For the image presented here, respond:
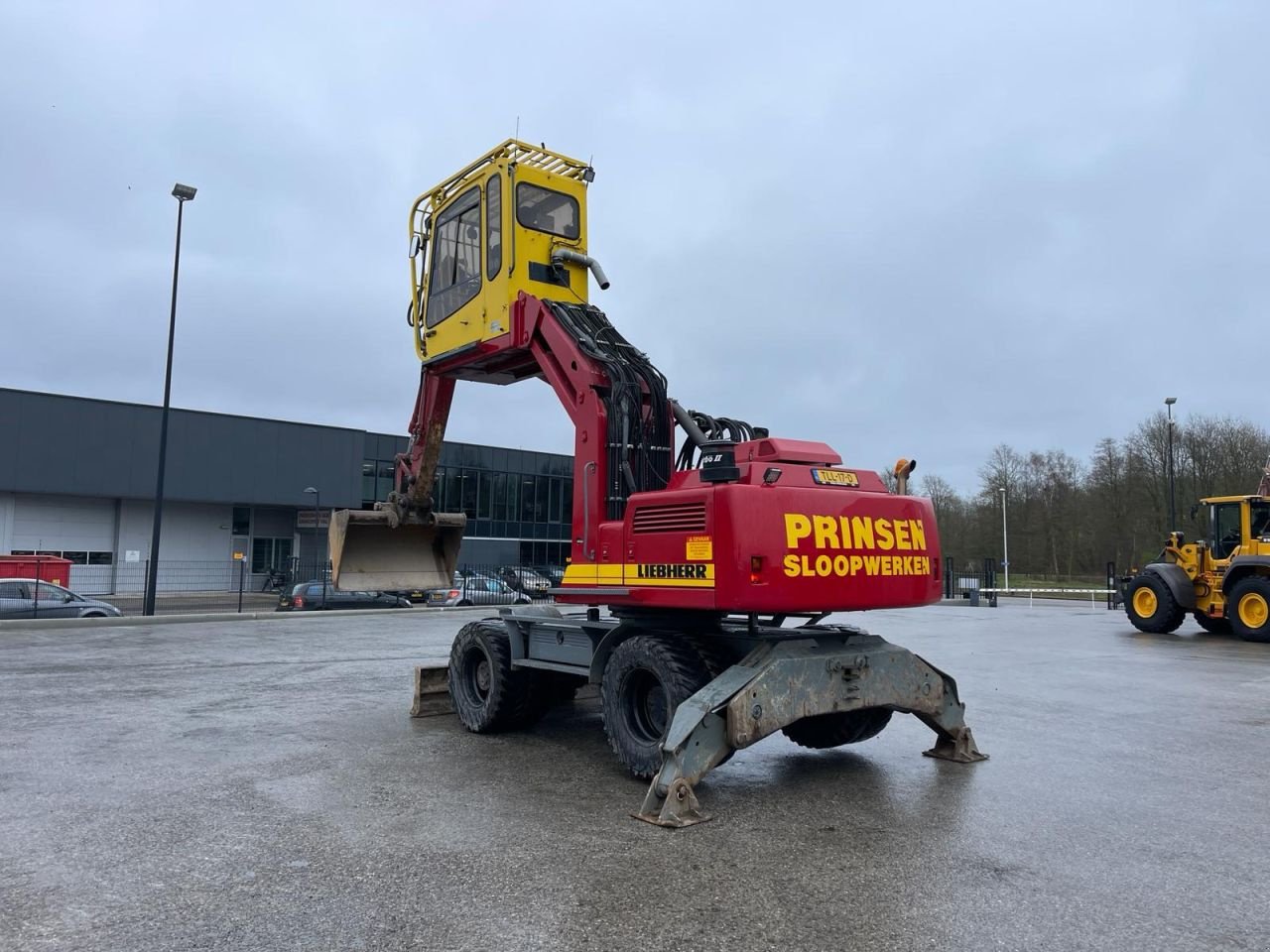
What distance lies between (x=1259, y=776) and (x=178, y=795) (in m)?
7.48

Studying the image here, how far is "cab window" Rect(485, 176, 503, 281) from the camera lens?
302 inches

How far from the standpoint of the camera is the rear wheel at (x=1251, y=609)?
17203 millimetres

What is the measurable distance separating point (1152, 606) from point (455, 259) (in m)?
17.4

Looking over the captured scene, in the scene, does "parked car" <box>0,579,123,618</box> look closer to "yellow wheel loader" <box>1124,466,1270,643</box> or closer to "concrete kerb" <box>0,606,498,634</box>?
"concrete kerb" <box>0,606,498,634</box>

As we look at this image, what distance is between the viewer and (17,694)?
9898mm

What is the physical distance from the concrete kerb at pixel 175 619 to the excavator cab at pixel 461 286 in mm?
13031

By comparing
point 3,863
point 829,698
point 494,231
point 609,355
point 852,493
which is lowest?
point 3,863

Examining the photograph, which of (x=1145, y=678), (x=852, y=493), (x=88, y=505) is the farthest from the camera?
(x=88, y=505)

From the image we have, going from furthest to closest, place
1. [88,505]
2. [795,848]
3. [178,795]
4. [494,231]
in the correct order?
1. [88,505]
2. [494,231]
3. [178,795]
4. [795,848]

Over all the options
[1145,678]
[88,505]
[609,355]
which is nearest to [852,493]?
[609,355]

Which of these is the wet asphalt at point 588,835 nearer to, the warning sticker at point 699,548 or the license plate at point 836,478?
the warning sticker at point 699,548

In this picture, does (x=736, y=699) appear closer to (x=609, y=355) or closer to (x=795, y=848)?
(x=795, y=848)

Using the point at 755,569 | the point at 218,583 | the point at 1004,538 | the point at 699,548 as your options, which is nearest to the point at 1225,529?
the point at 755,569

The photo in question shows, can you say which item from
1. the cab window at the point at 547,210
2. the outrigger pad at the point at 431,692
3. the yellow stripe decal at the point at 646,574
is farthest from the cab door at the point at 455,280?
the outrigger pad at the point at 431,692
